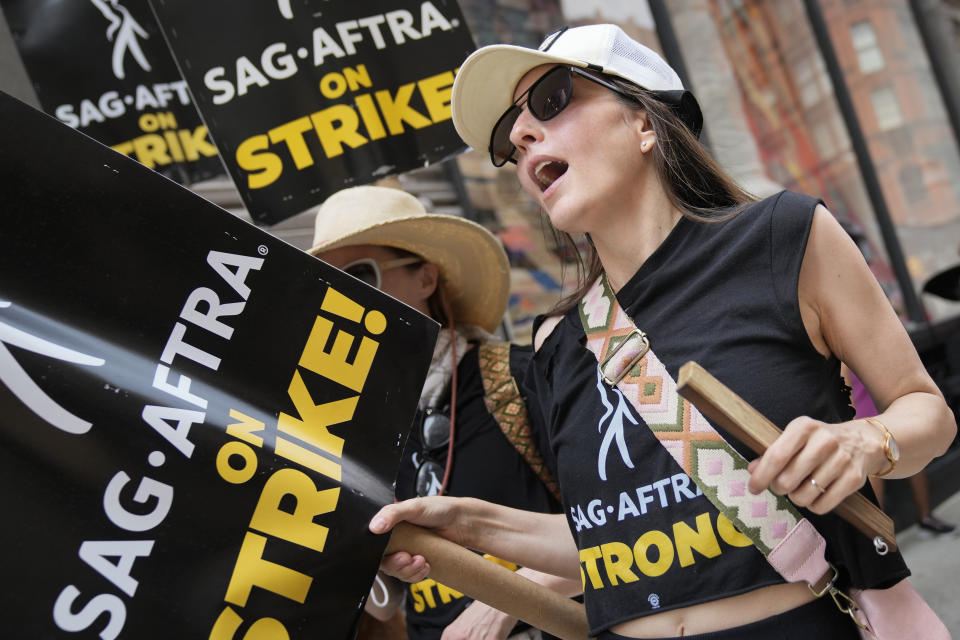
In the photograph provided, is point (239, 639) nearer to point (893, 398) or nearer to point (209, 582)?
point (209, 582)

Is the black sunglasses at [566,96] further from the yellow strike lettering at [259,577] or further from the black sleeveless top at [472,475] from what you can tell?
the yellow strike lettering at [259,577]

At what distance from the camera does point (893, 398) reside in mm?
1401

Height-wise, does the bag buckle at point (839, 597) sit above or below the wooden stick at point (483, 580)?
below

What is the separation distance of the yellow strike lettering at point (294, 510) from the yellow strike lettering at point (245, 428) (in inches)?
2.4

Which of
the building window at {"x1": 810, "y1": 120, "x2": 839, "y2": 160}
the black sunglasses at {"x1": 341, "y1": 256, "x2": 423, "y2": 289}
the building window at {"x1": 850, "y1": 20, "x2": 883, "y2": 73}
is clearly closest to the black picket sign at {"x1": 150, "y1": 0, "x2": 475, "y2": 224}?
the black sunglasses at {"x1": 341, "y1": 256, "x2": 423, "y2": 289}

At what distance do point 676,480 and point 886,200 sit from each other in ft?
26.0

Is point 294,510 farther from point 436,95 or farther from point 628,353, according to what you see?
point 436,95

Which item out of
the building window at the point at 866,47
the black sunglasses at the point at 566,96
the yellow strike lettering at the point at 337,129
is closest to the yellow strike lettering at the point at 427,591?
the black sunglasses at the point at 566,96

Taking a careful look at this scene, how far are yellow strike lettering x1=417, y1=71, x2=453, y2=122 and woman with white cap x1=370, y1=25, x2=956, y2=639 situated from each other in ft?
3.56

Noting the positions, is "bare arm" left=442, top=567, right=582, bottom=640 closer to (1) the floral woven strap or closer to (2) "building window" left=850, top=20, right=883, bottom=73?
(1) the floral woven strap

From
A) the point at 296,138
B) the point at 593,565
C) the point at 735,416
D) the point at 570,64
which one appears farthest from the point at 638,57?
the point at 296,138

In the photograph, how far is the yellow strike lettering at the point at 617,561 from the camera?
146 centimetres

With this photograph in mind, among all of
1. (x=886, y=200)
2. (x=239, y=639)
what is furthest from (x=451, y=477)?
(x=886, y=200)

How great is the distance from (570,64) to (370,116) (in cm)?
128
